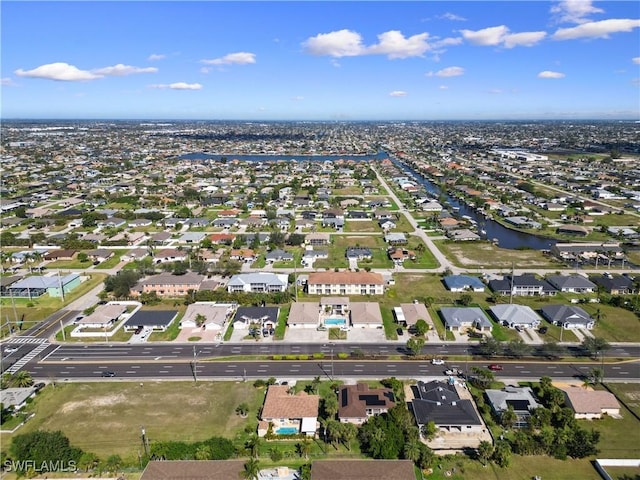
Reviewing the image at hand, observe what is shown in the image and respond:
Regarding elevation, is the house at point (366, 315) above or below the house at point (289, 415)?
above

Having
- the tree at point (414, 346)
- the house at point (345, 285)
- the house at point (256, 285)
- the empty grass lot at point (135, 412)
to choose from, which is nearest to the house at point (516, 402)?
the tree at point (414, 346)

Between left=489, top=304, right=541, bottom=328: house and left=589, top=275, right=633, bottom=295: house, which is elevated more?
left=589, top=275, right=633, bottom=295: house

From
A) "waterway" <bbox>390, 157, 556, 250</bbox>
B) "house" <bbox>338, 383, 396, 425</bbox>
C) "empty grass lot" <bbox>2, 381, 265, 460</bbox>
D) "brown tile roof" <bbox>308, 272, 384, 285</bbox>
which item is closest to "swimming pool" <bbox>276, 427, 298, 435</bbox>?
"empty grass lot" <bbox>2, 381, 265, 460</bbox>

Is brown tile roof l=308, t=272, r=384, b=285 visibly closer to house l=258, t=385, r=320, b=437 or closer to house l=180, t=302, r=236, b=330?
house l=180, t=302, r=236, b=330

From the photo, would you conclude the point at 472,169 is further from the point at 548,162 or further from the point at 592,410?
the point at 592,410

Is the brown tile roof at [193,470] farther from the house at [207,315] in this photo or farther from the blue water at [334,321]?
the blue water at [334,321]

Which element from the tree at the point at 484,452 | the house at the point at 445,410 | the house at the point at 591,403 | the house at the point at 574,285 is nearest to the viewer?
the tree at the point at 484,452
